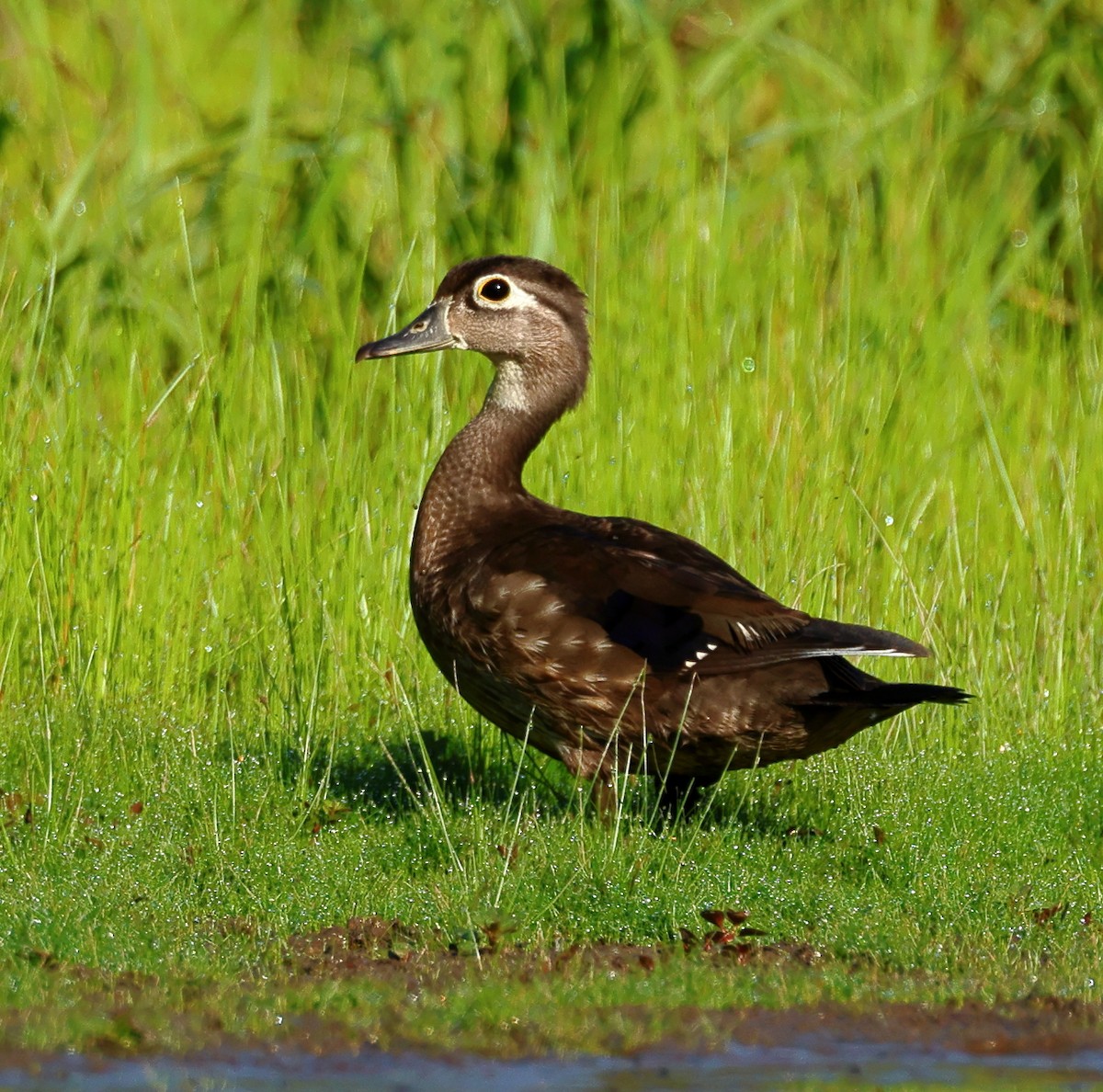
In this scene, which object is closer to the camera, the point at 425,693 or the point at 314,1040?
the point at 314,1040

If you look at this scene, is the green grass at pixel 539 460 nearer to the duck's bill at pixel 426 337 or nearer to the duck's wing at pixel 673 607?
the duck's wing at pixel 673 607

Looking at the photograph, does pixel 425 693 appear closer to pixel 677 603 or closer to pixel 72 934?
pixel 677 603

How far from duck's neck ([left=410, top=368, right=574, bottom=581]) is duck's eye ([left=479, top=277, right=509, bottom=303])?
0.28 m

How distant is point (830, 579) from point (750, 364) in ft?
4.31

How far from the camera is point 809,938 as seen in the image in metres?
4.53

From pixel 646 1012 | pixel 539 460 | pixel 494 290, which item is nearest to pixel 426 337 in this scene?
pixel 494 290

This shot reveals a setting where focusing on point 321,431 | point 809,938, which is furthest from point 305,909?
point 321,431

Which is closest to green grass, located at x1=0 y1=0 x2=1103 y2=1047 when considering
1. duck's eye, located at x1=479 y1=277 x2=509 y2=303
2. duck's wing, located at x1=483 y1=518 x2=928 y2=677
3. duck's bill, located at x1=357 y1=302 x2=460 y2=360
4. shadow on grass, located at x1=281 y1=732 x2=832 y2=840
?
shadow on grass, located at x1=281 y1=732 x2=832 y2=840

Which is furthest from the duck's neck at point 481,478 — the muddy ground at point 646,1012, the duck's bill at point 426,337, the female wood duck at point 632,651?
the muddy ground at point 646,1012

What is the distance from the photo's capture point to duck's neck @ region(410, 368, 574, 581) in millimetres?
5781

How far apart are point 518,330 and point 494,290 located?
176mm

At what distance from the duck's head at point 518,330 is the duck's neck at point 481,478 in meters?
0.05

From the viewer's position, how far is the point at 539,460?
748cm

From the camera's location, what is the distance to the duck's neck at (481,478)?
5.78 meters
